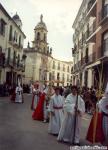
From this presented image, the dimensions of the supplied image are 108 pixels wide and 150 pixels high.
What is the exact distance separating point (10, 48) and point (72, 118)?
125 feet

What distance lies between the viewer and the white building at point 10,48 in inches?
1636

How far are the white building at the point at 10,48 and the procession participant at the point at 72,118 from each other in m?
30.2

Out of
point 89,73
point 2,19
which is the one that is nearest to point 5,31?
point 2,19

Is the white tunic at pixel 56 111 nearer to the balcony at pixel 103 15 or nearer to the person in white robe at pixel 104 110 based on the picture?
the person in white robe at pixel 104 110

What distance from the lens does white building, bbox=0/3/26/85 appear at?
41562mm

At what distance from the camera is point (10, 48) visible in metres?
47.2

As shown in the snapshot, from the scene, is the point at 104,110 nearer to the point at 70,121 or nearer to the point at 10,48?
the point at 70,121

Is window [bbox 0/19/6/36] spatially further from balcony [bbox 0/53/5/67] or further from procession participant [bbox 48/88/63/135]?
procession participant [bbox 48/88/63/135]

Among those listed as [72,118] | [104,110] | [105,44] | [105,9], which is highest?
[105,9]

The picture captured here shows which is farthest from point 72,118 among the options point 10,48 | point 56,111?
point 10,48

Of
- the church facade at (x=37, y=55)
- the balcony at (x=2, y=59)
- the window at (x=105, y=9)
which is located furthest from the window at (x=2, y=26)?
the church facade at (x=37, y=55)

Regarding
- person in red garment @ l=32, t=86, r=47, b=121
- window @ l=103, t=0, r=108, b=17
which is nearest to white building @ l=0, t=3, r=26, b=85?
window @ l=103, t=0, r=108, b=17

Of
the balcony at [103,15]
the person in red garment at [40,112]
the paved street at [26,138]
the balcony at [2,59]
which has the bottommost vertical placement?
the paved street at [26,138]

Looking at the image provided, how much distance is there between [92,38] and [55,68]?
227 ft
